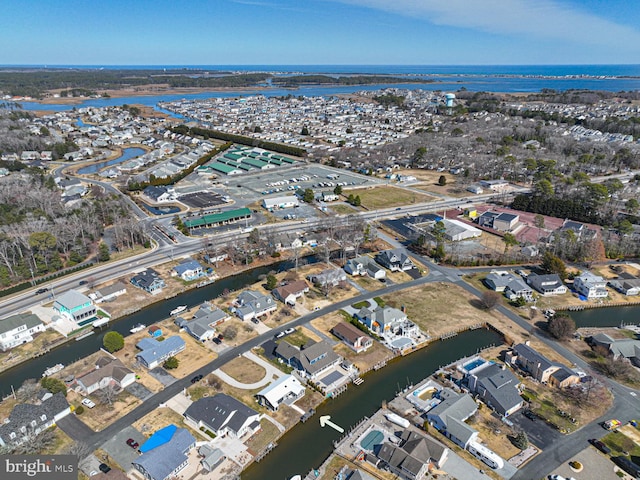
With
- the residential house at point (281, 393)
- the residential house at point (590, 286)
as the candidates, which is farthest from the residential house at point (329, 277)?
the residential house at point (590, 286)

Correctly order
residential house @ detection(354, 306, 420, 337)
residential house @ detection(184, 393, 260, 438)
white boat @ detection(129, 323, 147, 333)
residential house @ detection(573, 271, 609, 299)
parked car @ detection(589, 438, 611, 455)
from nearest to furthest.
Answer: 1. parked car @ detection(589, 438, 611, 455)
2. residential house @ detection(184, 393, 260, 438)
3. residential house @ detection(354, 306, 420, 337)
4. white boat @ detection(129, 323, 147, 333)
5. residential house @ detection(573, 271, 609, 299)

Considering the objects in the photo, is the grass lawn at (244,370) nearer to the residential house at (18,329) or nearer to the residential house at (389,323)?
the residential house at (389,323)

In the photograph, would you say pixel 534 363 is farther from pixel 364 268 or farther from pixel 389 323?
pixel 364 268

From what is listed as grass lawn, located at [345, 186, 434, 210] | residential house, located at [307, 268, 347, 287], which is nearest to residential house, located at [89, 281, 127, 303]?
residential house, located at [307, 268, 347, 287]

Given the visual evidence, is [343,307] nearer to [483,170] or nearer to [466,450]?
[466,450]

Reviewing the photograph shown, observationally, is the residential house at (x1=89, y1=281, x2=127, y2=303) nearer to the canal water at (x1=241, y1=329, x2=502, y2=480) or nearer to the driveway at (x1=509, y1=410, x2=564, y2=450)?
the canal water at (x1=241, y1=329, x2=502, y2=480)

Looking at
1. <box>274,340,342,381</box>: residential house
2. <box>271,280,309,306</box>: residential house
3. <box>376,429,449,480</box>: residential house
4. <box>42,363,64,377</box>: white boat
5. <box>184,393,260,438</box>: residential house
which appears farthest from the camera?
<box>271,280,309,306</box>: residential house

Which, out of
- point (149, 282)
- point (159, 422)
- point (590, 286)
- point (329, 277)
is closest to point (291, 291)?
point (329, 277)

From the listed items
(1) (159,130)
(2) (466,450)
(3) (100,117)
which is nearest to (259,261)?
(2) (466,450)
